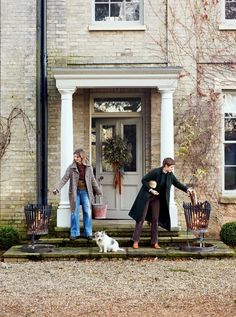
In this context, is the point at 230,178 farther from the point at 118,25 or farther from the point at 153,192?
the point at 118,25

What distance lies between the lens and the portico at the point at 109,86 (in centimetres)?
1223

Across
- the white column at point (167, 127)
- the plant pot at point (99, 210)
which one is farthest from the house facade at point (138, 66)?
the plant pot at point (99, 210)

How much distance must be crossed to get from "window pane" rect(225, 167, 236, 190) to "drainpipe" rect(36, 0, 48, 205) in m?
3.92

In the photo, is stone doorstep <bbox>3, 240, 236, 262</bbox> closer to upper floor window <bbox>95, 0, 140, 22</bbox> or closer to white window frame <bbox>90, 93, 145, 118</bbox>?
white window frame <bbox>90, 93, 145, 118</bbox>

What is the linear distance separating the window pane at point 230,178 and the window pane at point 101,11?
168 inches

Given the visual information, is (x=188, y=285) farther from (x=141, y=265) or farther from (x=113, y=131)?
(x=113, y=131)

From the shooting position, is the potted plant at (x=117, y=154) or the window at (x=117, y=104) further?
the window at (x=117, y=104)

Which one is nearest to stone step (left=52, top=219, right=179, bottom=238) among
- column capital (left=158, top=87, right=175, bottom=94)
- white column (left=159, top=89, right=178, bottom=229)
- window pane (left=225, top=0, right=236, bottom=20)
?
white column (left=159, top=89, right=178, bottom=229)

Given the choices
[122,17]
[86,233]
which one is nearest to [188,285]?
[86,233]

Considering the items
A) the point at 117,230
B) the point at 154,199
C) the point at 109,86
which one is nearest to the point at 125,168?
the point at 117,230

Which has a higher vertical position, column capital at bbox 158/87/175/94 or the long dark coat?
column capital at bbox 158/87/175/94

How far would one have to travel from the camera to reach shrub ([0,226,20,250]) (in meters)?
12.0

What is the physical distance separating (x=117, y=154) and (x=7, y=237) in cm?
303

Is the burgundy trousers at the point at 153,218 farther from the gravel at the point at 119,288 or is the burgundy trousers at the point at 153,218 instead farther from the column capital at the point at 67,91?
the column capital at the point at 67,91
